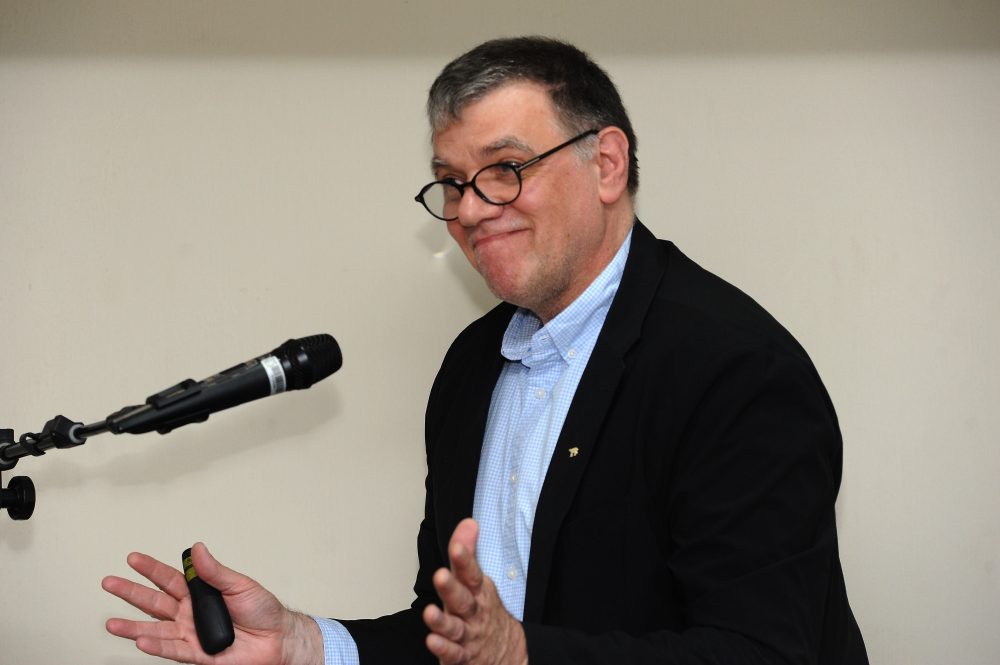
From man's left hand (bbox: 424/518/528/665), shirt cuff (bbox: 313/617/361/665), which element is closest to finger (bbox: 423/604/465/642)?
man's left hand (bbox: 424/518/528/665)

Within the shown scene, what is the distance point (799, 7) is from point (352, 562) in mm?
1754

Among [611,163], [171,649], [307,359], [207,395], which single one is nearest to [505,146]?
[611,163]

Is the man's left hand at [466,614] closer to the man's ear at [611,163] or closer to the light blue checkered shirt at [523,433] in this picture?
the light blue checkered shirt at [523,433]

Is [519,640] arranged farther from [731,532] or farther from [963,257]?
[963,257]

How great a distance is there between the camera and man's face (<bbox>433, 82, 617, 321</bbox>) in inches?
76.2

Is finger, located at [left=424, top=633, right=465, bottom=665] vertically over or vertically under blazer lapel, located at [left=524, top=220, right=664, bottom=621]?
under

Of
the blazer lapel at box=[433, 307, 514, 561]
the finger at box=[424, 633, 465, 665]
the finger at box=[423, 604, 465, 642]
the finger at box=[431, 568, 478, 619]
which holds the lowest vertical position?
the finger at box=[424, 633, 465, 665]

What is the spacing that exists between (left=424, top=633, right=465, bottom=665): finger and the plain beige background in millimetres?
1350

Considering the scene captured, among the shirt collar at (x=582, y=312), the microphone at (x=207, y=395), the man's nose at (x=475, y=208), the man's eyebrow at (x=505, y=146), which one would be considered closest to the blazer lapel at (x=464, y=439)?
the shirt collar at (x=582, y=312)

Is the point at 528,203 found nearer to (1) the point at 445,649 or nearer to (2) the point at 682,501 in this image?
(2) the point at 682,501

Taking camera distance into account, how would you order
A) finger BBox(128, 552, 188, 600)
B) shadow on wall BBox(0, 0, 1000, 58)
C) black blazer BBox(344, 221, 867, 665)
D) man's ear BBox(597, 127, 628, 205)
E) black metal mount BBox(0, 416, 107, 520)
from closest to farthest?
black metal mount BBox(0, 416, 107, 520), black blazer BBox(344, 221, 867, 665), finger BBox(128, 552, 188, 600), man's ear BBox(597, 127, 628, 205), shadow on wall BBox(0, 0, 1000, 58)

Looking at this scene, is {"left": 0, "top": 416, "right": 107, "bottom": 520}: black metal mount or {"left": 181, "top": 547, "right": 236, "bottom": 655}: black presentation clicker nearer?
{"left": 0, "top": 416, "right": 107, "bottom": 520}: black metal mount

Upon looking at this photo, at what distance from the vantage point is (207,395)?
1357mm

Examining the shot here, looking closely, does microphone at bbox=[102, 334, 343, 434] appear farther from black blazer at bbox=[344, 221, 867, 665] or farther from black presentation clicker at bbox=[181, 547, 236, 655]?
black blazer at bbox=[344, 221, 867, 665]
